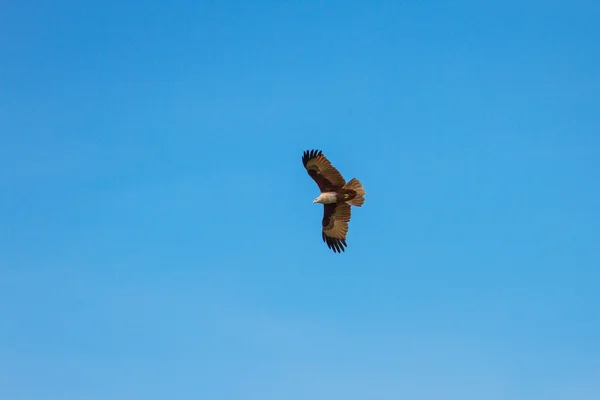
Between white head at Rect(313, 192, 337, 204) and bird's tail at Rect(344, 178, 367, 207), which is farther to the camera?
white head at Rect(313, 192, 337, 204)

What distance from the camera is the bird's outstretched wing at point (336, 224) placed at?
34062 millimetres

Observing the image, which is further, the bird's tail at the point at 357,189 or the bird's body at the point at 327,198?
the bird's body at the point at 327,198

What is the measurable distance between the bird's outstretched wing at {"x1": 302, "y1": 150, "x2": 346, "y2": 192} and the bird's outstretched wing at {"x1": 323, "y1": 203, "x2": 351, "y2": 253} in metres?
1.12

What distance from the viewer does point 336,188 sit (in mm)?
33156

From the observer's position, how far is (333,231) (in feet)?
114

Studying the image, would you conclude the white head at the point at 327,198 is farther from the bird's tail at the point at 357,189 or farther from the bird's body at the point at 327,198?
the bird's tail at the point at 357,189

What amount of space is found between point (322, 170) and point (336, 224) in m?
2.73

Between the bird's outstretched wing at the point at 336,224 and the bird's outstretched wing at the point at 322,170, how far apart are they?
1117mm

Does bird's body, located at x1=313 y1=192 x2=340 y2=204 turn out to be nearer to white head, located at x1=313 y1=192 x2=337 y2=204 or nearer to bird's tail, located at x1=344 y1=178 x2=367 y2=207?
white head, located at x1=313 y1=192 x2=337 y2=204

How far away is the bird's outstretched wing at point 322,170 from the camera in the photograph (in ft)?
108

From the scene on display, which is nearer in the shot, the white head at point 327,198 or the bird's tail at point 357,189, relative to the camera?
the bird's tail at point 357,189

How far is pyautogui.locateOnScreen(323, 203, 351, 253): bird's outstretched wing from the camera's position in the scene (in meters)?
34.1

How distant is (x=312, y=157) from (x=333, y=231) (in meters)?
3.53

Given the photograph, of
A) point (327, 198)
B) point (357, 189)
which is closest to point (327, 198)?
point (327, 198)
